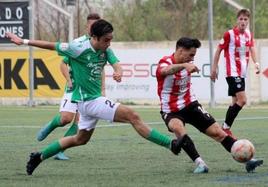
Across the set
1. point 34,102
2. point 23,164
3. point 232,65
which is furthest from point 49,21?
point 23,164

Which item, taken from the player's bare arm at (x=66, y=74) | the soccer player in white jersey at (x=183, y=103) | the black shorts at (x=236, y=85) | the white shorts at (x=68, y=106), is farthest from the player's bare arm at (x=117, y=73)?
the black shorts at (x=236, y=85)

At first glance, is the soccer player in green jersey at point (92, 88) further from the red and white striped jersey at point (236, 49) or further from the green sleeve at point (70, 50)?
the red and white striped jersey at point (236, 49)

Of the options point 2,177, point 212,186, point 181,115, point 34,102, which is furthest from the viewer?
point 34,102

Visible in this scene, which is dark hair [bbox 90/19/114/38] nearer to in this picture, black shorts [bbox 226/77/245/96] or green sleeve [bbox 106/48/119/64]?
green sleeve [bbox 106/48/119/64]

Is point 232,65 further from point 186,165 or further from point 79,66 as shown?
point 79,66

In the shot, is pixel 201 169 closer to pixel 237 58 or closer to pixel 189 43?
pixel 189 43

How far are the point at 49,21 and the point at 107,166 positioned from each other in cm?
3584

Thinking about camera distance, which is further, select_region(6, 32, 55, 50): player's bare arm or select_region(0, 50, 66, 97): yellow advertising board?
select_region(0, 50, 66, 97): yellow advertising board

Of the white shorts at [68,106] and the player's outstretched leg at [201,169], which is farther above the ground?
the white shorts at [68,106]

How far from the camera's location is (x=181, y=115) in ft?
37.0

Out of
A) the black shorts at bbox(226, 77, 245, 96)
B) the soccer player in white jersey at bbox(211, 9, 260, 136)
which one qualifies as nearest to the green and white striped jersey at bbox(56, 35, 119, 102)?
the soccer player in white jersey at bbox(211, 9, 260, 136)

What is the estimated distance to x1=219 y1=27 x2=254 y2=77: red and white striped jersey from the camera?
50.3 ft

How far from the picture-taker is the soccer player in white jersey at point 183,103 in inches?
428

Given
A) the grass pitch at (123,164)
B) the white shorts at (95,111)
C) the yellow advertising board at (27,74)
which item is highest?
the white shorts at (95,111)
